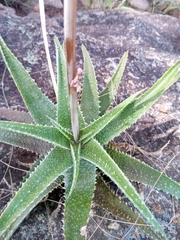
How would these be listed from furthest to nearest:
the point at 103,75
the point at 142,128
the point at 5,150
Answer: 1. the point at 103,75
2. the point at 142,128
3. the point at 5,150

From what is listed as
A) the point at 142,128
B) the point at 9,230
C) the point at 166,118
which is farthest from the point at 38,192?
the point at 166,118

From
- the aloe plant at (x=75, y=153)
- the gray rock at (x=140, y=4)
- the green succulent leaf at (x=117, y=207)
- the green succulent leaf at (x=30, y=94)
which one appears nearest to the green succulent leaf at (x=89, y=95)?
the aloe plant at (x=75, y=153)

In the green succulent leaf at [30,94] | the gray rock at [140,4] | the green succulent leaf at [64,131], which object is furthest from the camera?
the gray rock at [140,4]

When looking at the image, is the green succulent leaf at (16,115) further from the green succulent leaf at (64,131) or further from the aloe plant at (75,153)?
the green succulent leaf at (64,131)

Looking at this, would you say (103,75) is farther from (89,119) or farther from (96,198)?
(96,198)

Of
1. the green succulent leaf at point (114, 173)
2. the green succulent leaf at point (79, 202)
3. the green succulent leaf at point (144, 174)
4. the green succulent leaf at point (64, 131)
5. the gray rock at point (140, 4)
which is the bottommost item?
the gray rock at point (140, 4)

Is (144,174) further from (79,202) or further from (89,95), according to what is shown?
(89,95)
